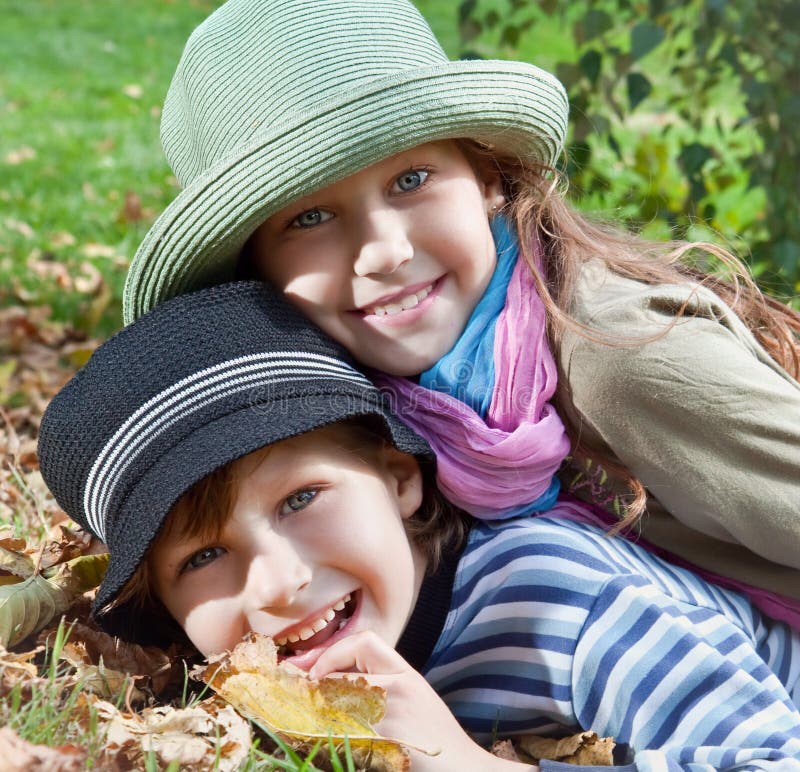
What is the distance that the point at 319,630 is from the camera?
2.04 m

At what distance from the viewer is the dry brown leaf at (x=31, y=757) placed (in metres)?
1.50

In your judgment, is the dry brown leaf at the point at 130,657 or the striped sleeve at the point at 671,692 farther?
the dry brown leaf at the point at 130,657

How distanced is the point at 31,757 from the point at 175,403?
2.10 ft

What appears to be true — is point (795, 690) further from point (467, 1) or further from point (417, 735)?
point (467, 1)

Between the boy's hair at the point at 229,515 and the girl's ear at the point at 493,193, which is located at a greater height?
the girl's ear at the point at 493,193

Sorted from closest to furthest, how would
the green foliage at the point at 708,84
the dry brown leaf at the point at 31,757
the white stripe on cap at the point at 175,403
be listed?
the dry brown leaf at the point at 31,757
the white stripe on cap at the point at 175,403
the green foliage at the point at 708,84

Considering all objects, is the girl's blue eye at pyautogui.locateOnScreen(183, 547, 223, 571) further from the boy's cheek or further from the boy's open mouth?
the boy's open mouth

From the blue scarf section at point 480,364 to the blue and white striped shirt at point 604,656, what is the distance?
4.2 inches

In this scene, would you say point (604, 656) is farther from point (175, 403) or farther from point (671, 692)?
point (175, 403)

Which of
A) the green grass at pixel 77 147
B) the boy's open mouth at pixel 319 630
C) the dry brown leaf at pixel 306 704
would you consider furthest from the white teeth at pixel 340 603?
the green grass at pixel 77 147

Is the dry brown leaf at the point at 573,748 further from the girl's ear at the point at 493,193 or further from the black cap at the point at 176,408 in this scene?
the girl's ear at the point at 493,193

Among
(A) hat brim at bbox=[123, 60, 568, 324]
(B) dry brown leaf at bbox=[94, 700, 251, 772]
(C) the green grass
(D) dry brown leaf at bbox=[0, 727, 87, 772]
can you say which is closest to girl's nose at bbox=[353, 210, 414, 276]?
(A) hat brim at bbox=[123, 60, 568, 324]

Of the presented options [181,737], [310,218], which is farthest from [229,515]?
[310,218]

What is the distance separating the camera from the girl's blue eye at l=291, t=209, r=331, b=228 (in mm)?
2227
